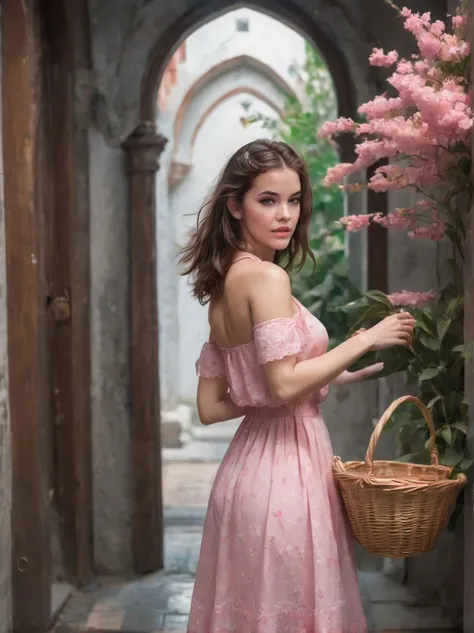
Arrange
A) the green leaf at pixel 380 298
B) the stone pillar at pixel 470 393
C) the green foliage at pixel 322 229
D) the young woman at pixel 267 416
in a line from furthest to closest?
the green foliage at pixel 322 229 < the green leaf at pixel 380 298 < the stone pillar at pixel 470 393 < the young woman at pixel 267 416

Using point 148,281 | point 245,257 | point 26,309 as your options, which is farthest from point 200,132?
point 245,257

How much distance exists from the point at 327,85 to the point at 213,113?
2.53 meters

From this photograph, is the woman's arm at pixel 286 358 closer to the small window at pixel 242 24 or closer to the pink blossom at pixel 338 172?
the pink blossom at pixel 338 172

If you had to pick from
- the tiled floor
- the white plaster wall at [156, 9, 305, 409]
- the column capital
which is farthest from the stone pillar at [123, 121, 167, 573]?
the white plaster wall at [156, 9, 305, 409]

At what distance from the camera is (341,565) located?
2.30 meters

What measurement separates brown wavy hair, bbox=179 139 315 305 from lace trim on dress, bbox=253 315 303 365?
235 mm

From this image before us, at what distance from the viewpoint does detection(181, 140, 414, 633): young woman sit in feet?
7.18

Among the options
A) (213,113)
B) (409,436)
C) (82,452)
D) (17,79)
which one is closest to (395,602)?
(409,436)

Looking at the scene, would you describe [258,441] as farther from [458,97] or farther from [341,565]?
[458,97]

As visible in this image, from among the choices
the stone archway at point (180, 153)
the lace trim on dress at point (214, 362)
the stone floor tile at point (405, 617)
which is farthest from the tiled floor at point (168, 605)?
the stone archway at point (180, 153)

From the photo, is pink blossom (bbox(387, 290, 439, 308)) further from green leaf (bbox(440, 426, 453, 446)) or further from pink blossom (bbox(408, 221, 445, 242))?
green leaf (bbox(440, 426, 453, 446))

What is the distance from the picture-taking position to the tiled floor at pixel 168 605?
3.58 metres

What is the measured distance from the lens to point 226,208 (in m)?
2.37

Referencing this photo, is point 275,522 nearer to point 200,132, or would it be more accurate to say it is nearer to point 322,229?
point 322,229
